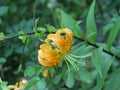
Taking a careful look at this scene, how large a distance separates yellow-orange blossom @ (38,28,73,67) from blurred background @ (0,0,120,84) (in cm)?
14

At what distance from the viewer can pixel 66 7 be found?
307 cm

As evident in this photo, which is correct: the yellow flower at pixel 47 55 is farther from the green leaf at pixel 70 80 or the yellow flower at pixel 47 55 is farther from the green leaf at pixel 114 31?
the green leaf at pixel 114 31

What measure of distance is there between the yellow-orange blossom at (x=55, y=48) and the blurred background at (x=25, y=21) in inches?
5.4

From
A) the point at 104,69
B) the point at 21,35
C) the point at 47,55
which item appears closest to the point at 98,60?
the point at 104,69

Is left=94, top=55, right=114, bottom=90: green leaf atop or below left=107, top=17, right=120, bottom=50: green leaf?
below

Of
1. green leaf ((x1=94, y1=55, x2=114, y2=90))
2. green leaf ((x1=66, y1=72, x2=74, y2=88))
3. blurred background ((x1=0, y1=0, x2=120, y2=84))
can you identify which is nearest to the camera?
green leaf ((x1=66, y1=72, x2=74, y2=88))

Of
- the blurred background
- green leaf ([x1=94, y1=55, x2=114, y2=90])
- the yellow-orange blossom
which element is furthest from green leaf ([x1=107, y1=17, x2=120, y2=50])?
the blurred background

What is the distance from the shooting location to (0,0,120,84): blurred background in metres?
1.89

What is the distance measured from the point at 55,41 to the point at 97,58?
0.16 meters

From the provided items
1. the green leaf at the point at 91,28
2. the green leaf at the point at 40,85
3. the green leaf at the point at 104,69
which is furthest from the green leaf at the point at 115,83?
the green leaf at the point at 40,85

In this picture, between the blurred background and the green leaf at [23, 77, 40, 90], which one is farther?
the blurred background

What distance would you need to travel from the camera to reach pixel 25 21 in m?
2.00

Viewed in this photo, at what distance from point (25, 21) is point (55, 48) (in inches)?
25.1

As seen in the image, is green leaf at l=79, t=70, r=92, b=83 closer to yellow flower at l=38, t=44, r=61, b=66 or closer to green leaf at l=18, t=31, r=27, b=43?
yellow flower at l=38, t=44, r=61, b=66
